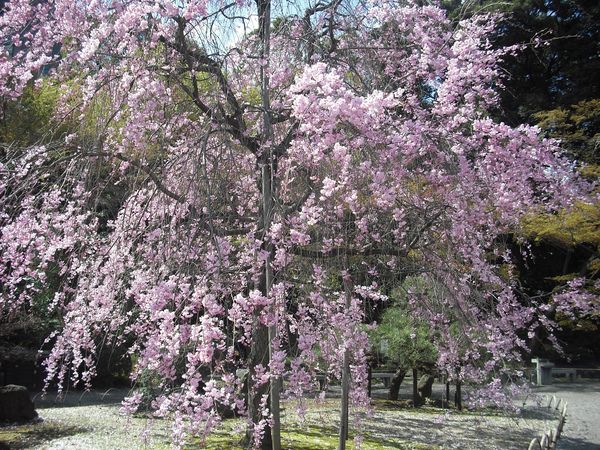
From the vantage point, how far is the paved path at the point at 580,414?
7414 millimetres

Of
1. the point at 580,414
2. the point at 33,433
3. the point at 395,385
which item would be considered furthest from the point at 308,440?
the point at 580,414

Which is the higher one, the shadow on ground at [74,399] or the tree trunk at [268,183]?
the tree trunk at [268,183]

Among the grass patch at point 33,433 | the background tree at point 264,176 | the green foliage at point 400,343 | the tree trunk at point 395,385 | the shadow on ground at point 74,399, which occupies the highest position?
the background tree at point 264,176

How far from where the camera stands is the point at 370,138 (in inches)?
109

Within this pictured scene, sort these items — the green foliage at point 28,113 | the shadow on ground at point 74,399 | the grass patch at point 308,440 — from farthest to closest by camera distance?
1. the green foliage at point 28,113
2. the shadow on ground at point 74,399
3. the grass patch at point 308,440

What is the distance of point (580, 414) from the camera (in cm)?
953

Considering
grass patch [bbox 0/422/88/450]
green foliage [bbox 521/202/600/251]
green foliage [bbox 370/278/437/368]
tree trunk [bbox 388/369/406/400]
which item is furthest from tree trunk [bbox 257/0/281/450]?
tree trunk [bbox 388/369/406/400]

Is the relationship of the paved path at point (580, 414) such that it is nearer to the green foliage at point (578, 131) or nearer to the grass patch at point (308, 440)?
the grass patch at point (308, 440)

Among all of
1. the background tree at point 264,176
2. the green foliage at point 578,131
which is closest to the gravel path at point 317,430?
the background tree at point 264,176

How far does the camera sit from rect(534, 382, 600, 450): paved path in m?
7.41

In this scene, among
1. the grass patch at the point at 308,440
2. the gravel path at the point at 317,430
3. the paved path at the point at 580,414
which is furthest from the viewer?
the paved path at the point at 580,414

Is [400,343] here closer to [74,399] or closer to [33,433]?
[33,433]

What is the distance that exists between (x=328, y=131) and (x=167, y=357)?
1.40 m

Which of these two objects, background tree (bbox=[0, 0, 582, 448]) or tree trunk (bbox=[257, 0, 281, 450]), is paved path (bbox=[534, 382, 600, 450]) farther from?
tree trunk (bbox=[257, 0, 281, 450])
